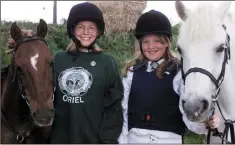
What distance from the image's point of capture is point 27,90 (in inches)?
114

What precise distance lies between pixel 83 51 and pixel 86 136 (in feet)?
2.54

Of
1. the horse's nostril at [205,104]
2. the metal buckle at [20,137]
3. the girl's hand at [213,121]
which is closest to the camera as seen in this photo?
the horse's nostril at [205,104]

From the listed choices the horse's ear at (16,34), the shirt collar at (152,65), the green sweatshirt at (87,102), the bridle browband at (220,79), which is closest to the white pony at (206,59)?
the bridle browband at (220,79)

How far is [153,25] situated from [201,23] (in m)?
0.58

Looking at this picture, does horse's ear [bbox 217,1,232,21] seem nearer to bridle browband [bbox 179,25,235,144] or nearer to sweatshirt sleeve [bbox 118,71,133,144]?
bridle browband [bbox 179,25,235,144]

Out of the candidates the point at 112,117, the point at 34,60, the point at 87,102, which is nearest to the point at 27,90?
the point at 34,60

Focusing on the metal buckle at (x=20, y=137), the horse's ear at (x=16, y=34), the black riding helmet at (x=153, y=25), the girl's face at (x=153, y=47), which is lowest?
the metal buckle at (x=20, y=137)

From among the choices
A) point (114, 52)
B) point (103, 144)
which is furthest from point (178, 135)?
point (114, 52)

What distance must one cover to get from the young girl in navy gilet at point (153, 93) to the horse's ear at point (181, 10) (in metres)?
0.27

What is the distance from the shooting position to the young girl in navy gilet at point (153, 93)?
3025 millimetres

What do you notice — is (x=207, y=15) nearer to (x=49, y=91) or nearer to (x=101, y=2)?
(x=49, y=91)

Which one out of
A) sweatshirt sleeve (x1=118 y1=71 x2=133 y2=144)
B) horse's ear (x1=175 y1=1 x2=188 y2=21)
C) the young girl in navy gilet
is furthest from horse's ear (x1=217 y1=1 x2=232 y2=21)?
sweatshirt sleeve (x1=118 y1=71 x2=133 y2=144)

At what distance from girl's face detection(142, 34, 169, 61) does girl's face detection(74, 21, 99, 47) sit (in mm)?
475

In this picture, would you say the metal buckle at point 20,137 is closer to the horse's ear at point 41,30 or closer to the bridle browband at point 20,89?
the bridle browband at point 20,89
